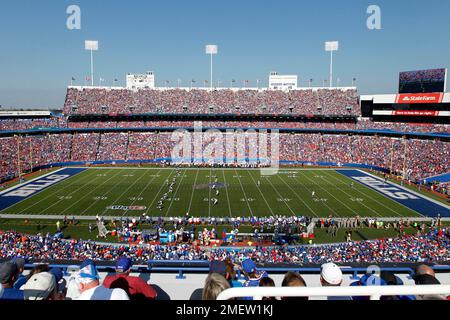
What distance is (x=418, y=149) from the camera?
46.3 metres

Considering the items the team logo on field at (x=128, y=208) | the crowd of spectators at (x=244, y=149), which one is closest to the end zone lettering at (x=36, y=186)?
the crowd of spectators at (x=244, y=149)

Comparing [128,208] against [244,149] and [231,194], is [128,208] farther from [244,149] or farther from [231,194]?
[244,149]

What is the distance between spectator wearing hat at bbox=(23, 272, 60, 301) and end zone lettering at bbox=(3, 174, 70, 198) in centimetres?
3307

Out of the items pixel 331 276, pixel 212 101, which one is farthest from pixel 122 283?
pixel 212 101

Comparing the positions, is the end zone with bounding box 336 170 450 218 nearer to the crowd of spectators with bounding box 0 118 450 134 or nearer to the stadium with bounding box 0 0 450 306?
the stadium with bounding box 0 0 450 306

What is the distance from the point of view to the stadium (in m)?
4.69

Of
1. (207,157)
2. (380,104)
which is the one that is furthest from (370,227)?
(380,104)

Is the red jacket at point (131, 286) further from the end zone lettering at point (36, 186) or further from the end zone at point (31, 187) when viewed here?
the end zone lettering at point (36, 186)

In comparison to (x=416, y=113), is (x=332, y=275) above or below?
below

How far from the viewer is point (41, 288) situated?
2.84 m

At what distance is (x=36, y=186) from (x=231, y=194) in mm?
18865

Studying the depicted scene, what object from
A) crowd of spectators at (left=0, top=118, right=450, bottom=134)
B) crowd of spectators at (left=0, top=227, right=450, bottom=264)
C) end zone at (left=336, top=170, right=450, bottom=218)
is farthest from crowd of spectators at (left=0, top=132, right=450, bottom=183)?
crowd of spectators at (left=0, top=227, right=450, bottom=264)

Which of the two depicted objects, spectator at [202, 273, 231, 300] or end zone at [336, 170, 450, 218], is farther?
end zone at [336, 170, 450, 218]
